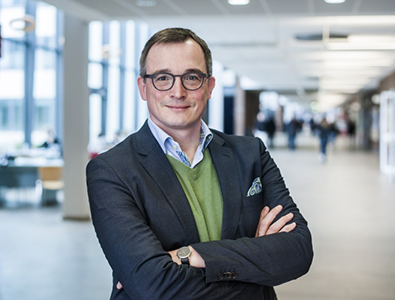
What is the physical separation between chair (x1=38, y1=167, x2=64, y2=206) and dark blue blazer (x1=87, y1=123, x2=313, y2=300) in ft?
26.7

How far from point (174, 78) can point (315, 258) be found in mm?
4696

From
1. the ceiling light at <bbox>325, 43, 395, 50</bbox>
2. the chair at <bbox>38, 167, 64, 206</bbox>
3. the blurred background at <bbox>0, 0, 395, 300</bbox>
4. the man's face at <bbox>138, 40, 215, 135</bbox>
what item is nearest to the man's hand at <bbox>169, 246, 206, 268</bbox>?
the man's face at <bbox>138, 40, 215, 135</bbox>

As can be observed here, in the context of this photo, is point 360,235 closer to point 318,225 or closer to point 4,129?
point 318,225

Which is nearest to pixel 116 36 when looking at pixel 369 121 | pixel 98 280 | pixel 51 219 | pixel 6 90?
pixel 6 90

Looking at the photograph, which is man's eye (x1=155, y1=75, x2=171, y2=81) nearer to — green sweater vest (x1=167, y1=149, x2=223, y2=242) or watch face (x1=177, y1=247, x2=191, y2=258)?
green sweater vest (x1=167, y1=149, x2=223, y2=242)

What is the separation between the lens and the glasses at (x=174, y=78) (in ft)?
5.89

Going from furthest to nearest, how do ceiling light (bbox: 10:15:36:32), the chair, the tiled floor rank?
1. the chair
2. ceiling light (bbox: 10:15:36:32)
3. the tiled floor

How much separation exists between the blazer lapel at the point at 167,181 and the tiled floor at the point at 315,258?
3258 mm

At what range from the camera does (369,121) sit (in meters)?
28.7

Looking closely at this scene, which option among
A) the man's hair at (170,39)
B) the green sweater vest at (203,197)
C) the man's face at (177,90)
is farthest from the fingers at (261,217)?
the man's hair at (170,39)

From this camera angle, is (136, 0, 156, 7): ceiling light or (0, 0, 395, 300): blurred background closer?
(0, 0, 395, 300): blurred background

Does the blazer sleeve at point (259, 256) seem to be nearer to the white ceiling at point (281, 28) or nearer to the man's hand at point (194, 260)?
the man's hand at point (194, 260)

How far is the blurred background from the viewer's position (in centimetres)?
568

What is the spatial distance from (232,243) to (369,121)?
28.6 m
